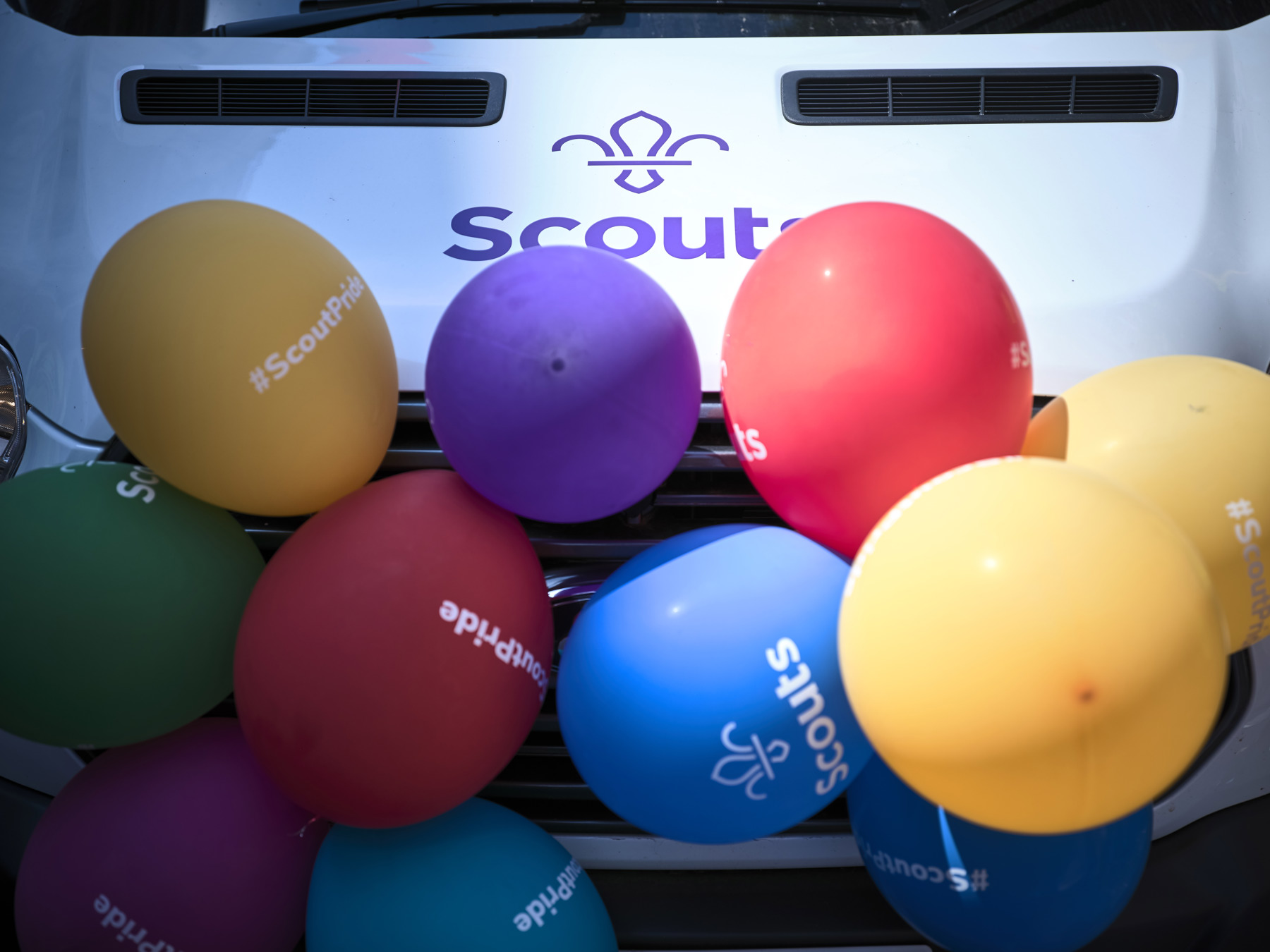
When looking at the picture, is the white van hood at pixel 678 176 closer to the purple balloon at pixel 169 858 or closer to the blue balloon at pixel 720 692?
the blue balloon at pixel 720 692

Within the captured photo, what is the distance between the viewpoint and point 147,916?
1.44 meters

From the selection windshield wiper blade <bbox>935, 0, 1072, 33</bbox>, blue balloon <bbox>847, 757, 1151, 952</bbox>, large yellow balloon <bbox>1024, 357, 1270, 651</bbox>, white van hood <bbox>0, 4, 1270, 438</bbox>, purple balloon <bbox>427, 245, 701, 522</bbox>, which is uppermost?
windshield wiper blade <bbox>935, 0, 1072, 33</bbox>

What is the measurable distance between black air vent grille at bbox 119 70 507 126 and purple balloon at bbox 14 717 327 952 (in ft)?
4.65

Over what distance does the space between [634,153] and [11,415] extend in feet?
4.61

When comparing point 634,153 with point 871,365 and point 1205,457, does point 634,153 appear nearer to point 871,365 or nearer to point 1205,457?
point 871,365

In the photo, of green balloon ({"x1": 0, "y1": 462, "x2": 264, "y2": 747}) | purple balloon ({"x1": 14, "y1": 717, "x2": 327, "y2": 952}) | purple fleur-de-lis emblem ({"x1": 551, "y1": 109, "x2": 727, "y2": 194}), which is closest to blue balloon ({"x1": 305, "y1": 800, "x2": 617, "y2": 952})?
purple balloon ({"x1": 14, "y1": 717, "x2": 327, "y2": 952})

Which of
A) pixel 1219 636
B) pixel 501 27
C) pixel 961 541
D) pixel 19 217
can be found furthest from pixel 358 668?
pixel 501 27

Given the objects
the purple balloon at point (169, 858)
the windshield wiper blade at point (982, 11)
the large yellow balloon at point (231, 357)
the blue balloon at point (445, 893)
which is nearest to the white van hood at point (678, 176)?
the windshield wiper blade at point (982, 11)

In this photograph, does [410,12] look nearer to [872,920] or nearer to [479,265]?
[479,265]

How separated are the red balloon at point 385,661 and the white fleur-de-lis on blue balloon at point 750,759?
341 mm

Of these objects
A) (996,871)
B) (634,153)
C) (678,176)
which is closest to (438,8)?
(634,153)

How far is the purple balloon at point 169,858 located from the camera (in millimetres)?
1445

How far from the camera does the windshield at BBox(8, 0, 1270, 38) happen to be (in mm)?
2344

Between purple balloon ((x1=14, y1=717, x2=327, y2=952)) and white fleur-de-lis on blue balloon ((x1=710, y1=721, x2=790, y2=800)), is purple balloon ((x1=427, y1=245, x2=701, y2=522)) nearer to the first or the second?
white fleur-de-lis on blue balloon ((x1=710, y1=721, x2=790, y2=800))
